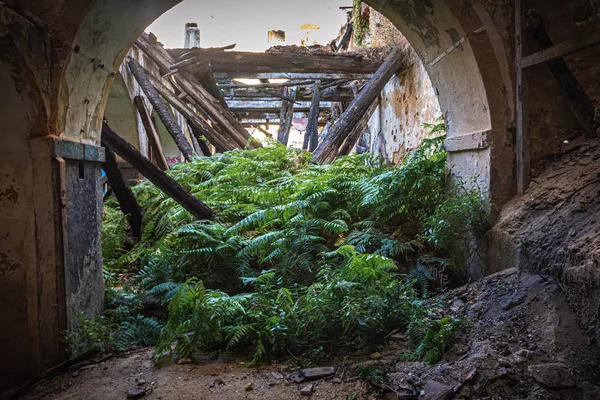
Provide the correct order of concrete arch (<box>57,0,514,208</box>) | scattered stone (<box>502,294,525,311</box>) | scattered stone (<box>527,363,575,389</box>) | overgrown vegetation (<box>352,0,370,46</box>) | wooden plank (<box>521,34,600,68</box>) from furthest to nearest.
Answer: overgrown vegetation (<box>352,0,370,46</box>) → concrete arch (<box>57,0,514,208</box>) → wooden plank (<box>521,34,600,68</box>) → scattered stone (<box>502,294,525,311</box>) → scattered stone (<box>527,363,575,389</box>)

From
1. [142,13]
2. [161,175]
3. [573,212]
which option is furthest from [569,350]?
[161,175]

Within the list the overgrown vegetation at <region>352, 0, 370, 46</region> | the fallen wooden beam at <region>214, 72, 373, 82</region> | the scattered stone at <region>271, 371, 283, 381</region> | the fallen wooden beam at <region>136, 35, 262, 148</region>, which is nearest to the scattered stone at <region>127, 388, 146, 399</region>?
the scattered stone at <region>271, 371, 283, 381</region>

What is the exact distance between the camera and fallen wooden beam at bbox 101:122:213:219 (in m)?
4.48

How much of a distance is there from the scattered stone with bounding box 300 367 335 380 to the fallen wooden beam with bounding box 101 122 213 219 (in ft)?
9.11

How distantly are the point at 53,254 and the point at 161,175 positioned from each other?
1921mm

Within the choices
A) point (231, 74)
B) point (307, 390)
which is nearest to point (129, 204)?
point (307, 390)

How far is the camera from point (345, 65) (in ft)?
28.1

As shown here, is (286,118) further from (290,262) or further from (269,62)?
(290,262)

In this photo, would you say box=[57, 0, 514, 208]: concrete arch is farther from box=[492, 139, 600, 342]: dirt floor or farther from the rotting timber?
the rotting timber

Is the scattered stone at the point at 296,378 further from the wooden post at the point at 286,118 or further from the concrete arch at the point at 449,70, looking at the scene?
the wooden post at the point at 286,118

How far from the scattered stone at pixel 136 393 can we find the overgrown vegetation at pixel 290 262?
0.39 meters

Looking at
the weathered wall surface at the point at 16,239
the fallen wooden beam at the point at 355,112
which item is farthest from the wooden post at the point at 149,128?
the weathered wall surface at the point at 16,239

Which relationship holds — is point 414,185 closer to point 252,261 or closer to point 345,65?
point 252,261

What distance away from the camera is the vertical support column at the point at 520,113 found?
11.0 ft
